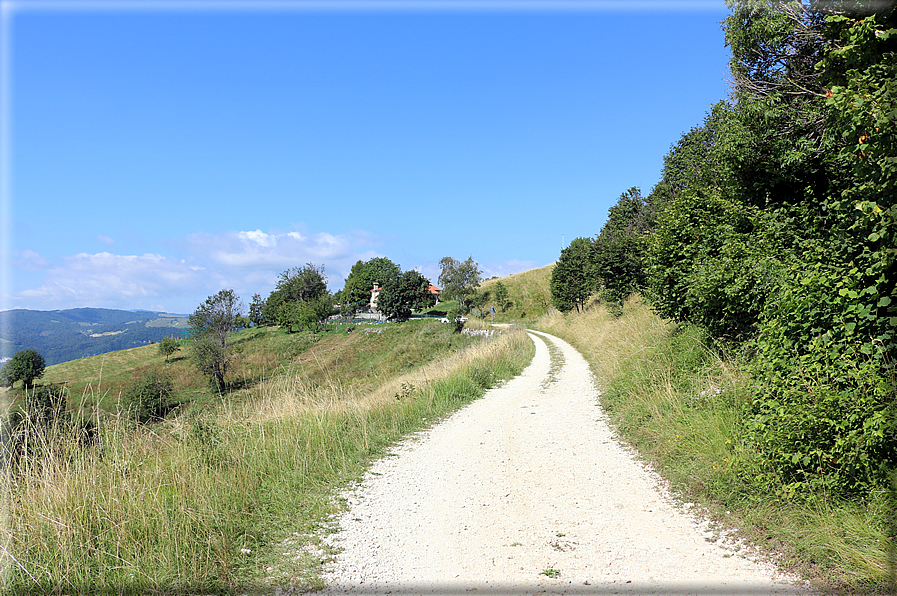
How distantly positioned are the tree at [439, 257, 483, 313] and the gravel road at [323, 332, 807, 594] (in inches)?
2537

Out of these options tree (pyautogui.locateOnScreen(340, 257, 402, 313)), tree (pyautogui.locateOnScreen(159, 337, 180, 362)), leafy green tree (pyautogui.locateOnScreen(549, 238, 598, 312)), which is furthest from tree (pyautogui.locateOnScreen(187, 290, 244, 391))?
tree (pyautogui.locateOnScreen(340, 257, 402, 313))

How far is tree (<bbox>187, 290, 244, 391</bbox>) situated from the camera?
37.1 m

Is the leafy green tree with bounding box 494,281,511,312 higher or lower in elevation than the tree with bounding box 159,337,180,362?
higher

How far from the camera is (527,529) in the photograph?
461cm

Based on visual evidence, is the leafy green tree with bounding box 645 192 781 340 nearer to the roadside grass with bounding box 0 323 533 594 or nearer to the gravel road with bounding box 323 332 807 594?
the gravel road with bounding box 323 332 807 594

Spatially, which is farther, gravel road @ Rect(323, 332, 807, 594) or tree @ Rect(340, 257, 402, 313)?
tree @ Rect(340, 257, 402, 313)

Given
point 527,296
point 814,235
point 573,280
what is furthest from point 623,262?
point 527,296

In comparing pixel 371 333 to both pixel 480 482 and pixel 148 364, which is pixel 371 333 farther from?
pixel 480 482

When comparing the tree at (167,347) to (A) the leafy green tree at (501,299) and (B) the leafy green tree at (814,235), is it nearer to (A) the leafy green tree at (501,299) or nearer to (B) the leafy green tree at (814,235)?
(A) the leafy green tree at (501,299)

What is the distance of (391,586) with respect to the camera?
12.0 feet

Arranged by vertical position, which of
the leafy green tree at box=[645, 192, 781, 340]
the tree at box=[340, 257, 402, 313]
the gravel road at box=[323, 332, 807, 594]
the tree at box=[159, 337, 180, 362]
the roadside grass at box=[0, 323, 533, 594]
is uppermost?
the tree at box=[340, 257, 402, 313]

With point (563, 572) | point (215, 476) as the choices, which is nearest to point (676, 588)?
point (563, 572)

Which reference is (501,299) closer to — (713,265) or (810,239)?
(713,265)

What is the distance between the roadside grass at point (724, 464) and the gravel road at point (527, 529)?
32 cm
